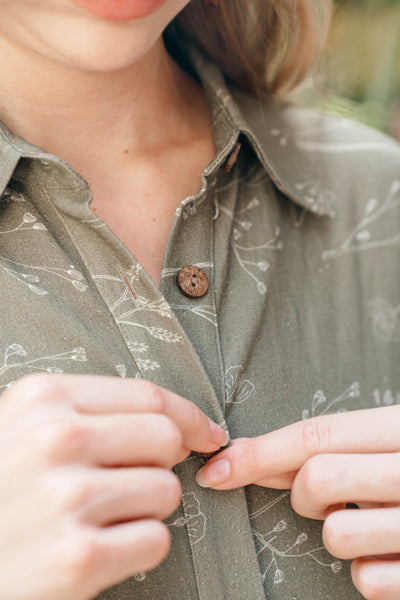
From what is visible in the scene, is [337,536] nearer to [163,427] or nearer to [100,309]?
[163,427]

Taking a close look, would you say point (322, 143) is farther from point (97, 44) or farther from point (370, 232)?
point (97, 44)

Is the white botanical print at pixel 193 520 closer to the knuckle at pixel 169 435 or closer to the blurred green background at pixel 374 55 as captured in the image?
the knuckle at pixel 169 435

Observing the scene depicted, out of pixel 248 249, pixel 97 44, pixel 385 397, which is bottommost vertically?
pixel 385 397

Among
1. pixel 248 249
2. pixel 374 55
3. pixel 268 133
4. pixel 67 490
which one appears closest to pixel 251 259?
pixel 248 249

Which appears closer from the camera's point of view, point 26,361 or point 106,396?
point 106,396

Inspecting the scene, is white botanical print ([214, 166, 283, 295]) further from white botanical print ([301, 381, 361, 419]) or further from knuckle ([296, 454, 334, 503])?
knuckle ([296, 454, 334, 503])

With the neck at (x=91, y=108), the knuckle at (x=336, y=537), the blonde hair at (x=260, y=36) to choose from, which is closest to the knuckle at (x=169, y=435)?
the knuckle at (x=336, y=537)

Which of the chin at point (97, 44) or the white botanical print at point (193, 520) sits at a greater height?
the chin at point (97, 44)

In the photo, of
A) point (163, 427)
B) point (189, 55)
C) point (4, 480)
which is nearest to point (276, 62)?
point (189, 55)
